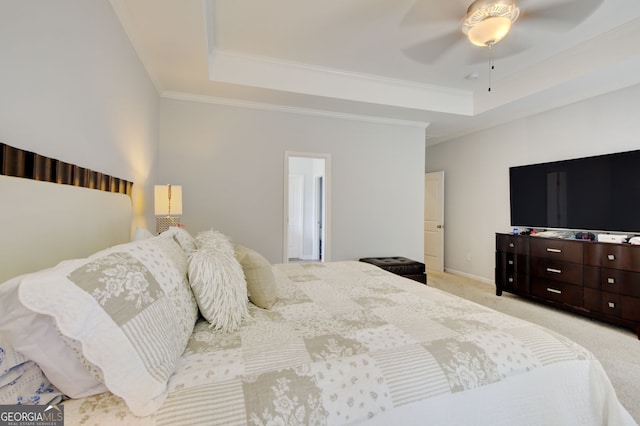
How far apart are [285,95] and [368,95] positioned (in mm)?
1040

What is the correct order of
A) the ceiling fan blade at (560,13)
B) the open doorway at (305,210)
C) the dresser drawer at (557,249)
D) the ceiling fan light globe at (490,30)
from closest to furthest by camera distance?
the ceiling fan light globe at (490,30) < the ceiling fan blade at (560,13) < the dresser drawer at (557,249) < the open doorway at (305,210)

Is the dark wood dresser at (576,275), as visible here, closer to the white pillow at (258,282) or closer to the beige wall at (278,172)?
the beige wall at (278,172)

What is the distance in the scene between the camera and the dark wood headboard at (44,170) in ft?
3.05

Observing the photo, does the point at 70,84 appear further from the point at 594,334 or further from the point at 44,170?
the point at 594,334

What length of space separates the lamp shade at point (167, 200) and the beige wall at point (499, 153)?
450cm

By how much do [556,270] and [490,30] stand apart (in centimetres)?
277

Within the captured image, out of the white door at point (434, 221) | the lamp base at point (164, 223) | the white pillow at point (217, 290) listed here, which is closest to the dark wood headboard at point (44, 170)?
the white pillow at point (217, 290)

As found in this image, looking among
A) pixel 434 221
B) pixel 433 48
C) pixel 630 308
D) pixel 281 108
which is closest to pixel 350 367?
pixel 433 48

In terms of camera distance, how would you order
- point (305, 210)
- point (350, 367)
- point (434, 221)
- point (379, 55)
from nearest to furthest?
1. point (350, 367)
2. point (379, 55)
3. point (434, 221)
4. point (305, 210)

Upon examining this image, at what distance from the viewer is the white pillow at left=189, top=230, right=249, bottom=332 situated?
1178mm

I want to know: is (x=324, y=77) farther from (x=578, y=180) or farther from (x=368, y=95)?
(x=578, y=180)

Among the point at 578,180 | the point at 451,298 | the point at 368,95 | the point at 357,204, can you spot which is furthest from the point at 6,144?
the point at 578,180

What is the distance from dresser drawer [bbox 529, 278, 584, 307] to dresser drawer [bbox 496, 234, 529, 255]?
1.27ft

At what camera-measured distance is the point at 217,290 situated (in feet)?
3.95
